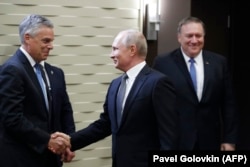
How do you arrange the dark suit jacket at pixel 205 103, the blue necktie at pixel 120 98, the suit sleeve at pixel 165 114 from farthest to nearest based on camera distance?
the dark suit jacket at pixel 205 103
the blue necktie at pixel 120 98
the suit sleeve at pixel 165 114

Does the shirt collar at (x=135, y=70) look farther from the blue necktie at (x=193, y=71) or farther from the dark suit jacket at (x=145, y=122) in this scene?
the blue necktie at (x=193, y=71)

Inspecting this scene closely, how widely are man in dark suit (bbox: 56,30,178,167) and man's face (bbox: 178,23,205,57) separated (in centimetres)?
62

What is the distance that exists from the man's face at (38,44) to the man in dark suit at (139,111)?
0.52 m

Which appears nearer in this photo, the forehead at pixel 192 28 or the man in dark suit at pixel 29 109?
the man in dark suit at pixel 29 109

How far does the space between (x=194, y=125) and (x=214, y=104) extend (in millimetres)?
217

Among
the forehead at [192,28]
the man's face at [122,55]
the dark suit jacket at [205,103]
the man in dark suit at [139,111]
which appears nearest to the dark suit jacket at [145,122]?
the man in dark suit at [139,111]

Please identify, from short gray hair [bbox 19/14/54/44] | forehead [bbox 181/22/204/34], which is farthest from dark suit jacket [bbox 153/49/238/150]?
short gray hair [bbox 19/14/54/44]

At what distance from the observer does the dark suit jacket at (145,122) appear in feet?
8.69

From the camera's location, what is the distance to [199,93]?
3277mm

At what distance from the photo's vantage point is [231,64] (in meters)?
5.08

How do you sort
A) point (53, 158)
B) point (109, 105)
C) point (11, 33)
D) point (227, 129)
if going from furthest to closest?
1. point (11, 33)
2. point (227, 129)
3. point (53, 158)
4. point (109, 105)

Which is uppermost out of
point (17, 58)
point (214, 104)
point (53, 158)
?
point (17, 58)

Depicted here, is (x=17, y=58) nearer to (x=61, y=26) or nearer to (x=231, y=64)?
(x=61, y=26)

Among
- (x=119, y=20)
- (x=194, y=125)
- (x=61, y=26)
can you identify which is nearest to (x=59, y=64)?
(x=61, y=26)
